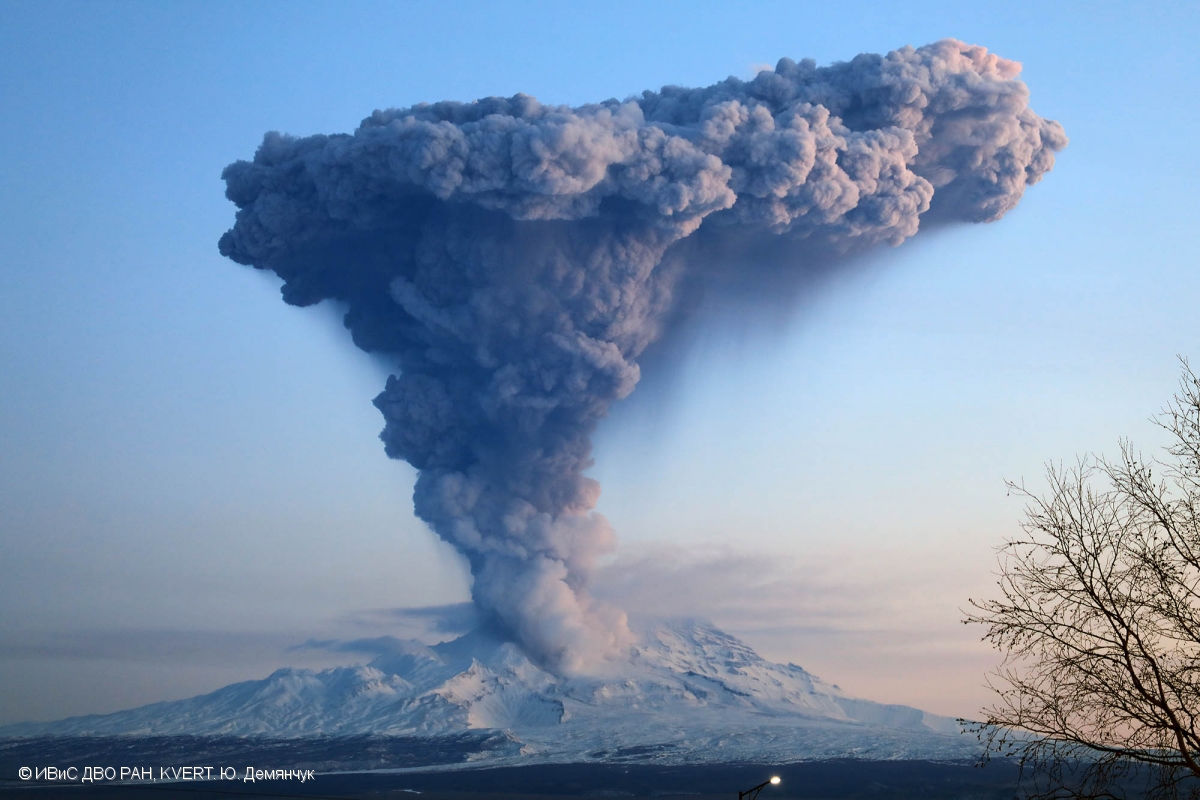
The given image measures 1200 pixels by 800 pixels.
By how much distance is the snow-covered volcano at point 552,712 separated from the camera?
73750 millimetres

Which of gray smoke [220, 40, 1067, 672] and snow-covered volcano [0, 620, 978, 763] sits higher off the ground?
gray smoke [220, 40, 1067, 672]

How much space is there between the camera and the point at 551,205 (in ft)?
191

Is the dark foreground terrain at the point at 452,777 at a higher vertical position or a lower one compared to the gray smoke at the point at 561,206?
lower

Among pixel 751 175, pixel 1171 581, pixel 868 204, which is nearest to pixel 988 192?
pixel 868 204

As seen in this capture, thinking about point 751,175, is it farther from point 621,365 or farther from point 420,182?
point 420,182

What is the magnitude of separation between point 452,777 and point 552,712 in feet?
42.7

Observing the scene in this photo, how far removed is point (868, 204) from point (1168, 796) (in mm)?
52064

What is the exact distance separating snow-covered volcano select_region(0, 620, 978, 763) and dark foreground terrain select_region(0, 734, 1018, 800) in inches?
114

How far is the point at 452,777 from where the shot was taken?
65250mm

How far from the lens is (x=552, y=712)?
77.2 meters

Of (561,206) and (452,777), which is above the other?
(561,206)

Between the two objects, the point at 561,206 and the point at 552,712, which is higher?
the point at 561,206

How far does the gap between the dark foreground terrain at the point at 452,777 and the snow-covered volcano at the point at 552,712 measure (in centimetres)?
291

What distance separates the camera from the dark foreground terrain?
199 feet
